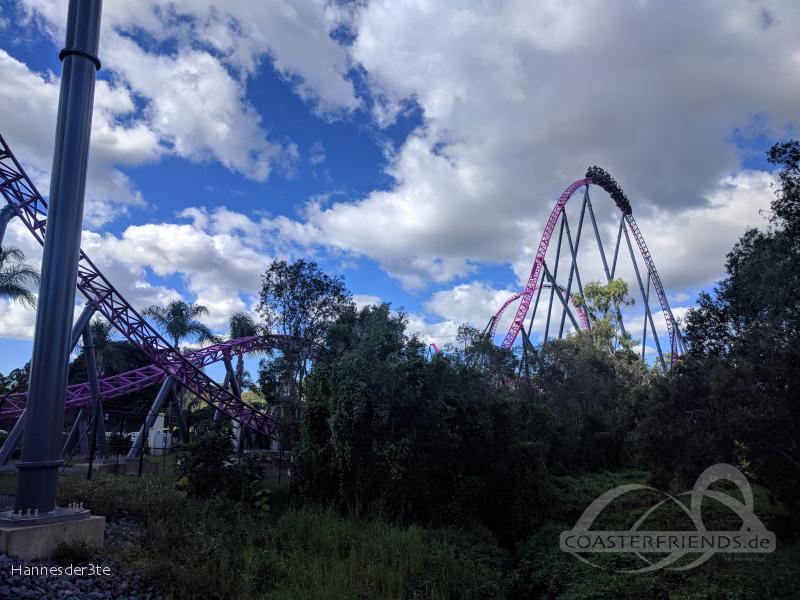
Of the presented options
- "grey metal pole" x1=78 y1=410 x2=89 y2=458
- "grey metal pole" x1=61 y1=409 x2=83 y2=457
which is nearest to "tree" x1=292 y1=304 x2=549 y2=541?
"grey metal pole" x1=61 y1=409 x2=83 y2=457

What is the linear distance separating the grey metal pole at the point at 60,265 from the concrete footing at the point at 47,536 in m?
0.48

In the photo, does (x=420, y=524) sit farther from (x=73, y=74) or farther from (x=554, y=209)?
(x=554, y=209)

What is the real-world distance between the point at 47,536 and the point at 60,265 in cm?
340

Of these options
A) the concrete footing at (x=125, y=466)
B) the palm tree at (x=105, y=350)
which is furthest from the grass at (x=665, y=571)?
the palm tree at (x=105, y=350)

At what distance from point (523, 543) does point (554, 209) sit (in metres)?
28.4

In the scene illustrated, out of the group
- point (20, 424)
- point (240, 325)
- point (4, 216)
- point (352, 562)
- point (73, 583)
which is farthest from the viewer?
point (240, 325)

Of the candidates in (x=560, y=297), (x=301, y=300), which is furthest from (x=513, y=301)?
(x=301, y=300)

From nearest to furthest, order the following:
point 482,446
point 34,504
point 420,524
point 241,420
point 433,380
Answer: point 34,504
point 420,524
point 433,380
point 482,446
point 241,420

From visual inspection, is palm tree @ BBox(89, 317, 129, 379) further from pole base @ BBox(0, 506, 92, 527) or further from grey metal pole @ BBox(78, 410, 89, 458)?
pole base @ BBox(0, 506, 92, 527)

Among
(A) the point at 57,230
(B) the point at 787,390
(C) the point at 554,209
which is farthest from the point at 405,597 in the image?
(C) the point at 554,209

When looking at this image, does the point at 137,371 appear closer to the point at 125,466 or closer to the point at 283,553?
the point at 125,466

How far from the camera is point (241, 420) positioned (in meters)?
23.7

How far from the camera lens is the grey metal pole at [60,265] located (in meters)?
6.92

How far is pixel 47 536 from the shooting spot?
6383 millimetres
